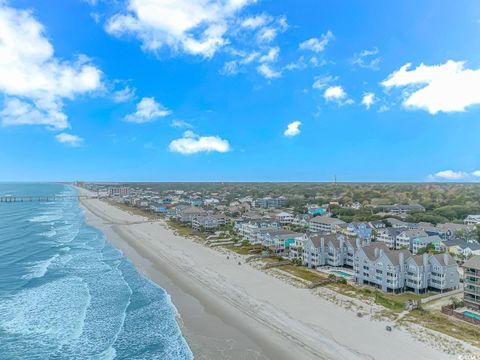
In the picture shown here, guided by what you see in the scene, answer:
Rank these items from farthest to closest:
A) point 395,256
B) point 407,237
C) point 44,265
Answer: point 407,237, point 44,265, point 395,256

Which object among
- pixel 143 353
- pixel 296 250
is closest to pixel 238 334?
pixel 143 353

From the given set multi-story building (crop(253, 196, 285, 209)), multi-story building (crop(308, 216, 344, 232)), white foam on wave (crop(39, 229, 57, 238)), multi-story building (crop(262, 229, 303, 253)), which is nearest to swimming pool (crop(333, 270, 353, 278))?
multi-story building (crop(262, 229, 303, 253))

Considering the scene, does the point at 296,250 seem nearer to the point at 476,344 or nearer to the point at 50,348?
the point at 476,344

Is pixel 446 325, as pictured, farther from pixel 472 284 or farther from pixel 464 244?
pixel 464 244

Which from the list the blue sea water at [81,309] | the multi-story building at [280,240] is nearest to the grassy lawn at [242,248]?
the multi-story building at [280,240]

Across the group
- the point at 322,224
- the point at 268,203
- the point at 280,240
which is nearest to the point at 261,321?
the point at 280,240

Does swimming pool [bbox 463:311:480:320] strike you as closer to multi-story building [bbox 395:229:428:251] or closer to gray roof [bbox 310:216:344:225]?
multi-story building [bbox 395:229:428:251]

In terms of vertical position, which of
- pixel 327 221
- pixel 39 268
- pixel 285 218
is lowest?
pixel 39 268
